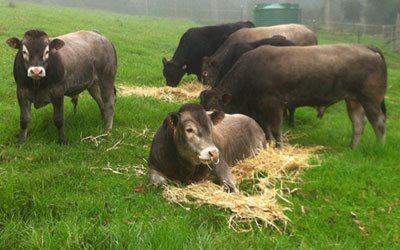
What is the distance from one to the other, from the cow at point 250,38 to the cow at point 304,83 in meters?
3.13

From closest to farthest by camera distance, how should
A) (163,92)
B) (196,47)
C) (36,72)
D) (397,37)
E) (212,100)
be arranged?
(36,72) → (212,100) → (163,92) → (196,47) → (397,37)

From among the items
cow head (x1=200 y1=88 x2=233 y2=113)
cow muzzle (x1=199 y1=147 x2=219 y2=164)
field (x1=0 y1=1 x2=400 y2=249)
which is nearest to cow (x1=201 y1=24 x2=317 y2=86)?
field (x1=0 y1=1 x2=400 y2=249)

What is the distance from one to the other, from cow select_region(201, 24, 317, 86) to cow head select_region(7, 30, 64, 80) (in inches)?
199

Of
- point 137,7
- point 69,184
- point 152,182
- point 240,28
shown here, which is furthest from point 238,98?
point 137,7

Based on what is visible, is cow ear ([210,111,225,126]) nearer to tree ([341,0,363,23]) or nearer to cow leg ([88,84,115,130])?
cow leg ([88,84,115,130])

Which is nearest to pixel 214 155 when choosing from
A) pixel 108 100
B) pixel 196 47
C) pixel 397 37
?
pixel 108 100

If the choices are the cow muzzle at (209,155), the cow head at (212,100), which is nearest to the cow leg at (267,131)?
the cow head at (212,100)

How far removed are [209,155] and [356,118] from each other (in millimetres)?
4410

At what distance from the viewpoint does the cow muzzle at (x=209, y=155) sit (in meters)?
5.61

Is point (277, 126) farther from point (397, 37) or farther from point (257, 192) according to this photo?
point (397, 37)

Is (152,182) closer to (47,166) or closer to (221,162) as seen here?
(221,162)

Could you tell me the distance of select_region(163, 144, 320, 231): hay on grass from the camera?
5.38 meters

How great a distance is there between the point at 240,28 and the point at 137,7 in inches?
1815

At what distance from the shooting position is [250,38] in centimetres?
1412
